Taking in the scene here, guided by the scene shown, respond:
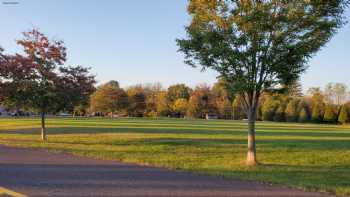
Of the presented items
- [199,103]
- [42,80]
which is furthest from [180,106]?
[42,80]

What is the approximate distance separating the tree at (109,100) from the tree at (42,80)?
80.7 meters

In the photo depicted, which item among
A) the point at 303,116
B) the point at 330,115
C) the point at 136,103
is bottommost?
the point at 303,116

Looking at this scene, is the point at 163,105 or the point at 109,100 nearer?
the point at 109,100

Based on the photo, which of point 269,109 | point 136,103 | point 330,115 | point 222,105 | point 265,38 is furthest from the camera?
point 136,103

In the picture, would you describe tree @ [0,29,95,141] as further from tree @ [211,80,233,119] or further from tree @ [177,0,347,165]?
tree @ [211,80,233,119]

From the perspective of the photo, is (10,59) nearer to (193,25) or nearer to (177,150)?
(177,150)

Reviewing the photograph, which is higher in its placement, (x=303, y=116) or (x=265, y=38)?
(x=265, y=38)

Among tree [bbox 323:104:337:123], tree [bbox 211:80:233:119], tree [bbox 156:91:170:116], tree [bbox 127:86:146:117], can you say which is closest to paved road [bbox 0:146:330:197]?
Result: tree [bbox 323:104:337:123]

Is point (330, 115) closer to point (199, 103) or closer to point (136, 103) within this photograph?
point (199, 103)

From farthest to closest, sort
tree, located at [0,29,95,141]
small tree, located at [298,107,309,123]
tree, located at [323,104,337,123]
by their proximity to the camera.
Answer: small tree, located at [298,107,309,123]
tree, located at [323,104,337,123]
tree, located at [0,29,95,141]

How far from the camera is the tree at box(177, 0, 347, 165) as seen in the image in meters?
12.3

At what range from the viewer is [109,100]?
4094 inches

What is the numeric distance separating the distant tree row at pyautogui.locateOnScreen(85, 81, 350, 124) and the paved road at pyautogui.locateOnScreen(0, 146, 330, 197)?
82.9 m

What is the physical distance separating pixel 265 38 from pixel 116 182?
260 inches
